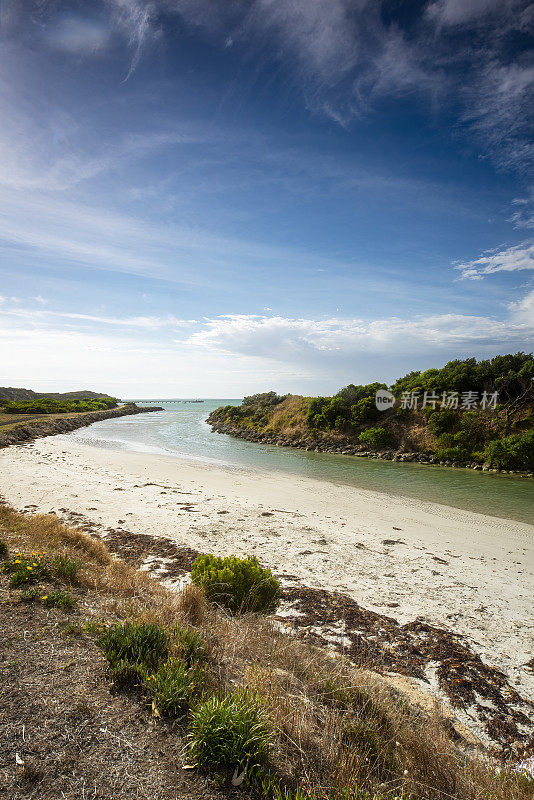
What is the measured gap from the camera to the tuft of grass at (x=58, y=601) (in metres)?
5.36

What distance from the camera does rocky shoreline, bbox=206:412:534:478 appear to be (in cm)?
2820

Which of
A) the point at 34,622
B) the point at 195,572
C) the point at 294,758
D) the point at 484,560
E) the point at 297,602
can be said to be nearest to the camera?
the point at 294,758

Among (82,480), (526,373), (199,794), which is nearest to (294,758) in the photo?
(199,794)

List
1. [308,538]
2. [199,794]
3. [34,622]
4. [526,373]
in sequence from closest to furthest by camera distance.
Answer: [199,794] → [34,622] → [308,538] → [526,373]

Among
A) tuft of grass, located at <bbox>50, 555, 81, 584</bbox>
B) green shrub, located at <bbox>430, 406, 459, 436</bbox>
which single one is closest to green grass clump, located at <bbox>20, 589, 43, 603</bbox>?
tuft of grass, located at <bbox>50, 555, 81, 584</bbox>

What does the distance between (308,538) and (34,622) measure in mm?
8593

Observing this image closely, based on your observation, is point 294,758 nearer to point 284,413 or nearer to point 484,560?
point 484,560

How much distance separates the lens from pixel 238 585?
6508mm

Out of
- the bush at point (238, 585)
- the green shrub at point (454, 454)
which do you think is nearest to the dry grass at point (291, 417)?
the green shrub at point (454, 454)

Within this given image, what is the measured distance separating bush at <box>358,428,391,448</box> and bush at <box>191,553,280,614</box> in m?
29.6

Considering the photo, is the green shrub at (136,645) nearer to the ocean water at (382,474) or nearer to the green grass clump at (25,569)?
the green grass clump at (25,569)

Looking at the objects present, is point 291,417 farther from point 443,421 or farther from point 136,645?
point 136,645

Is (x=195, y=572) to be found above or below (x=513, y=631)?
above

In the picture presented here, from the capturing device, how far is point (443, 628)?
6996 mm
